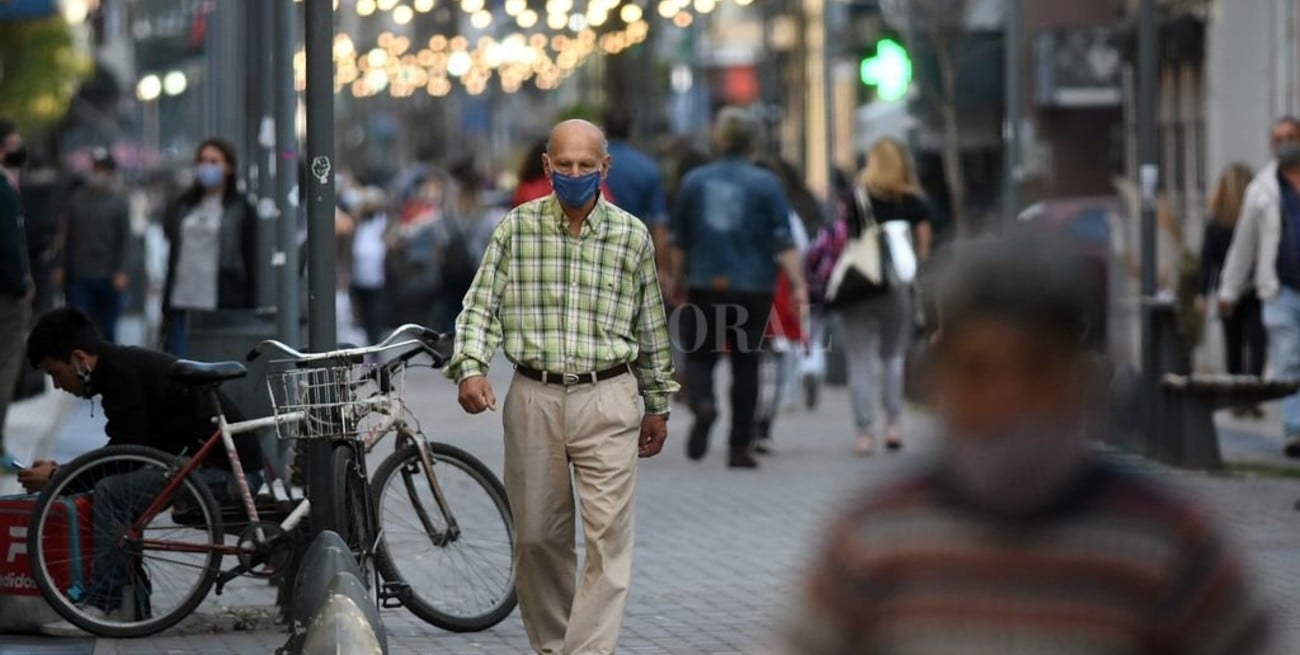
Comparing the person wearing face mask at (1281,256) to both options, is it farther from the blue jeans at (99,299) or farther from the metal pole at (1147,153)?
the blue jeans at (99,299)

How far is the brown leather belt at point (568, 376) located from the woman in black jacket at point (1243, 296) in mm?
9170

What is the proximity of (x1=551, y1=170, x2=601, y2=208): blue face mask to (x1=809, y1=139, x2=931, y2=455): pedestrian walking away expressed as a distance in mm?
7665

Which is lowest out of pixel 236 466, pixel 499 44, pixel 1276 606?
pixel 1276 606

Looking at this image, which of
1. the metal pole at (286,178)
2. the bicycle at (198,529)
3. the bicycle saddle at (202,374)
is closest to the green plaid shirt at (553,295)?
the bicycle at (198,529)

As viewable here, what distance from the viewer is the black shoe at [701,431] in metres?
14.5

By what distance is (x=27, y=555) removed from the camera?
8492mm

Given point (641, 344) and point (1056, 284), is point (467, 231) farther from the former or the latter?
point (1056, 284)

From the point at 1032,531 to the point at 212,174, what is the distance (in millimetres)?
11474

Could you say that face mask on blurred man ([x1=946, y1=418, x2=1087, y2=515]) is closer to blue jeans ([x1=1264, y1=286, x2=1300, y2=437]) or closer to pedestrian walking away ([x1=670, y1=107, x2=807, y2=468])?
pedestrian walking away ([x1=670, y1=107, x2=807, y2=468])

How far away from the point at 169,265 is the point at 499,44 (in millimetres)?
26653

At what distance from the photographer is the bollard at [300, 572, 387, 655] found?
21.5 ft

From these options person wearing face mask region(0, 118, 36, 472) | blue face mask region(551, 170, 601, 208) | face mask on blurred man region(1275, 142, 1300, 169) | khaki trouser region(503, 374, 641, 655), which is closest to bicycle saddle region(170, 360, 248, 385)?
khaki trouser region(503, 374, 641, 655)

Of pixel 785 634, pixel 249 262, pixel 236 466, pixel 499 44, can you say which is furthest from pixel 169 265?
pixel 499 44

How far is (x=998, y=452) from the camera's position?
2867 millimetres
